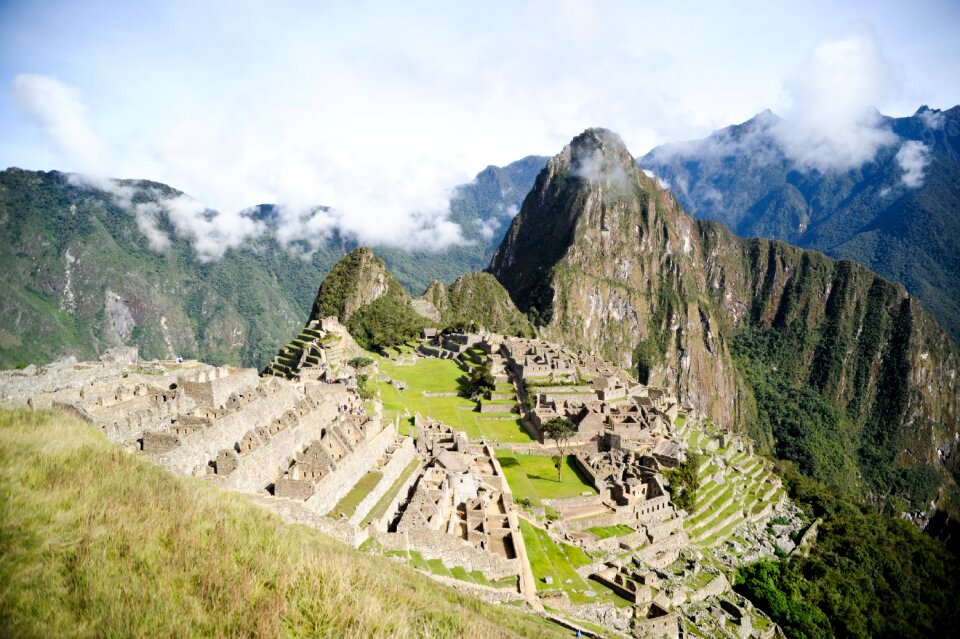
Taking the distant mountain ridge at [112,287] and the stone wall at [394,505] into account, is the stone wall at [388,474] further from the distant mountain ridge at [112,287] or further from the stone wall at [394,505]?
the distant mountain ridge at [112,287]

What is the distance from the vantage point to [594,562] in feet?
82.0

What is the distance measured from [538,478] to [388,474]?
12531 millimetres

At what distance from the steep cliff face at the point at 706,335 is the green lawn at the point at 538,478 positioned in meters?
114

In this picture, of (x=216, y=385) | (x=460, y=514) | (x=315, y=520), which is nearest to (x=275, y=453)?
(x=315, y=520)

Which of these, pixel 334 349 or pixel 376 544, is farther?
pixel 334 349

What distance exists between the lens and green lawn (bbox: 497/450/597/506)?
30680 mm

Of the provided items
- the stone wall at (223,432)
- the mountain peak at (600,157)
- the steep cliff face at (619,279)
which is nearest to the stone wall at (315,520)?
the stone wall at (223,432)

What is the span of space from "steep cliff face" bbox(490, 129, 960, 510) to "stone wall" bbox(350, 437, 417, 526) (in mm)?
123637

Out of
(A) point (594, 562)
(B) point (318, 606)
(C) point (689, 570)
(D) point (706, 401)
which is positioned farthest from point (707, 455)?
(D) point (706, 401)

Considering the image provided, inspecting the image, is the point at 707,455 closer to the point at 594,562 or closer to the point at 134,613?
the point at 594,562

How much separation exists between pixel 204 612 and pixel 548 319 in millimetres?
149635

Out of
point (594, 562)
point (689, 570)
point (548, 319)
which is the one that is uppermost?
point (548, 319)

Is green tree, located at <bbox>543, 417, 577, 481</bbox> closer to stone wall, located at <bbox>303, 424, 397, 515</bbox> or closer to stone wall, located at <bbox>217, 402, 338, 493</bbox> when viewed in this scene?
stone wall, located at <bbox>303, 424, 397, 515</bbox>

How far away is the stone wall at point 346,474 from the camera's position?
1905 cm
